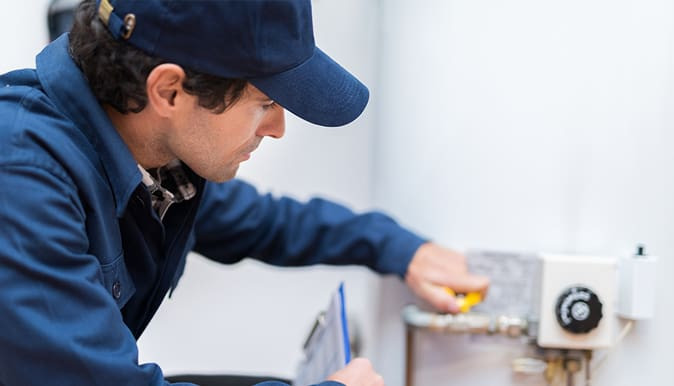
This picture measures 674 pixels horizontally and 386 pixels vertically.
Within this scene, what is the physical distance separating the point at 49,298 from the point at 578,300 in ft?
2.10

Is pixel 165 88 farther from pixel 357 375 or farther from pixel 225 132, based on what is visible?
pixel 357 375

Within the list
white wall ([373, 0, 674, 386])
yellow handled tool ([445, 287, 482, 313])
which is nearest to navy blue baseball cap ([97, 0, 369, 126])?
white wall ([373, 0, 674, 386])

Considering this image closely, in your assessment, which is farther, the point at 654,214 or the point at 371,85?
the point at 371,85

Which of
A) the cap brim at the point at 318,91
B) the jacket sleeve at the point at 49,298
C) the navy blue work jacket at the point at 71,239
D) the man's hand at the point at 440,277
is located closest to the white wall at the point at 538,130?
the man's hand at the point at 440,277

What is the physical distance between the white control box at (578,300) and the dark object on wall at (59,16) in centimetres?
82

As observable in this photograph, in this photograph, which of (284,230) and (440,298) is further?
(284,230)

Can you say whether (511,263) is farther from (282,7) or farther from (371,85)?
(282,7)

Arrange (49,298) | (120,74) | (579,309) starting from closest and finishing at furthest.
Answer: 1. (49,298)
2. (120,74)
3. (579,309)

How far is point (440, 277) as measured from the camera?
38.9 inches

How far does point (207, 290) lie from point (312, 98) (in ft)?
2.25

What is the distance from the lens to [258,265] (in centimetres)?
134

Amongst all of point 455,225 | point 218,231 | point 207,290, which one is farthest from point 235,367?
point 455,225

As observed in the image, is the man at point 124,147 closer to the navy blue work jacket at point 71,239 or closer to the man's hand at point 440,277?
the navy blue work jacket at point 71,239

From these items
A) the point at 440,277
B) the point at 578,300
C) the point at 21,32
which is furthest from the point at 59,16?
the point at 578,300
